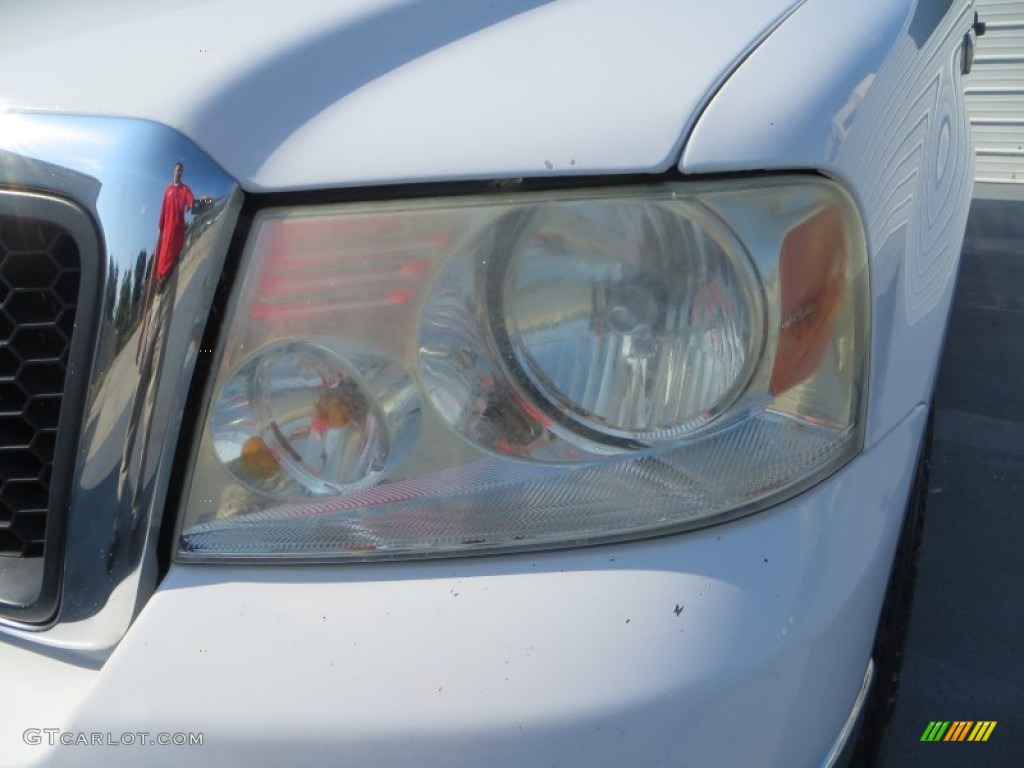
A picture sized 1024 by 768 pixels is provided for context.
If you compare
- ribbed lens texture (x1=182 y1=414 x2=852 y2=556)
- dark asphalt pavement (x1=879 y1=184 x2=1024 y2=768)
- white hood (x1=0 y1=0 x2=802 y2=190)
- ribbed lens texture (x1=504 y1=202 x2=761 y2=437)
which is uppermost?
white hood (x1=0 y1=0 x2=802 y2=190)

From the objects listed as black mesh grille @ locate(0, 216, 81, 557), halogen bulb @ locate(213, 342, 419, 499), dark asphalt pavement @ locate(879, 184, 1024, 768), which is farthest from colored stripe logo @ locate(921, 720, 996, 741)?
black mesh grille @ locate(0, 216, 81, 557)

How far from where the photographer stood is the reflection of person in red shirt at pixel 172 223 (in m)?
0.99

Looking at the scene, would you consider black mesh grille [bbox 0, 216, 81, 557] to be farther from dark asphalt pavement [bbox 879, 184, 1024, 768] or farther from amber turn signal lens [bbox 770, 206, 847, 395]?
dark asphalt pavement [bbox 879, 184, 1024, 768]

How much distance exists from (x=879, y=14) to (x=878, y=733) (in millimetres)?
1029

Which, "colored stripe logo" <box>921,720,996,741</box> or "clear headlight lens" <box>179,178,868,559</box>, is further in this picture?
"colored stripe logo" <box>921,720,996,741</box>

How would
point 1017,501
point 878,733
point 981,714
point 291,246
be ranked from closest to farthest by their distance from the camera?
point 291,246
point 878,733
point 981,714
point 1017,501

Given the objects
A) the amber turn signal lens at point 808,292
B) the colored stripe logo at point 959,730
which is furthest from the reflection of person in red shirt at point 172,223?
the colored stripe logo at point 959,730

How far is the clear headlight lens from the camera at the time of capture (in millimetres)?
1030

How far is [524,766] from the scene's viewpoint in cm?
93

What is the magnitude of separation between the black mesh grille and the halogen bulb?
19 cm

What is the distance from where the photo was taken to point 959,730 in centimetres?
205

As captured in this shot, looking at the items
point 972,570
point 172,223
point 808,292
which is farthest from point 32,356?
point 972,570

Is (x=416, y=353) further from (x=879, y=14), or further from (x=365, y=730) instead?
(x=879, y=14)

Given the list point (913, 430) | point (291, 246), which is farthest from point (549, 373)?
point (913, 430)
